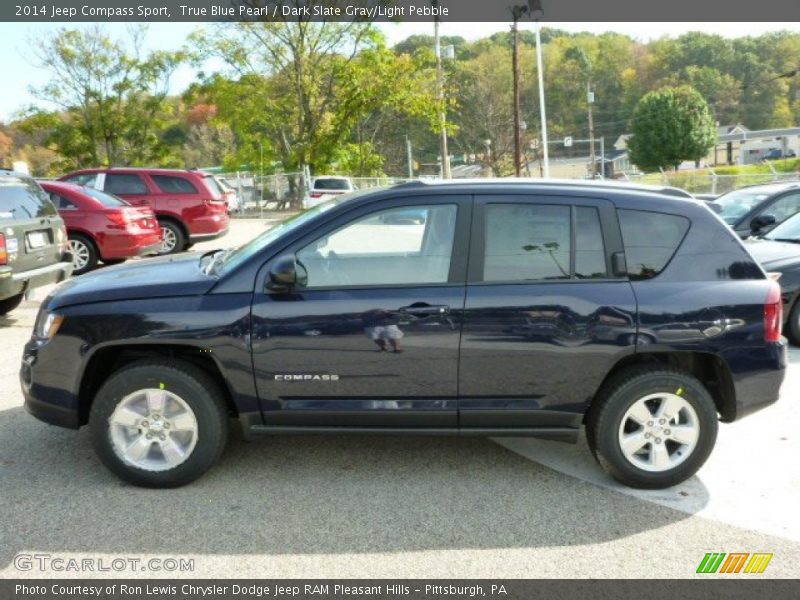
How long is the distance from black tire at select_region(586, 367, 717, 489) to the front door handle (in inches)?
41.1

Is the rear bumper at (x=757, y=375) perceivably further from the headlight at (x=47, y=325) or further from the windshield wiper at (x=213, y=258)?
the headlight at (x=47, y=325)

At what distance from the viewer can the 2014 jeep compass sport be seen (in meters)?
3.96

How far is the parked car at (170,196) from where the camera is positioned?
590 inches

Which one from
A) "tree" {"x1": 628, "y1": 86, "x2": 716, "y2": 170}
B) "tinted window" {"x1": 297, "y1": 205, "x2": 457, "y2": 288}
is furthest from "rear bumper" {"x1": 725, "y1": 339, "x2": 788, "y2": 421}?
"tree" {"x1": 628, "y1": 86, "x2": 716, "y2": 170}

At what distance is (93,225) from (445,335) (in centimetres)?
952

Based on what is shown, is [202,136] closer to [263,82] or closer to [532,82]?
[263,82]

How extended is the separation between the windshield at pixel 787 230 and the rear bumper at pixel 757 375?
464 cm

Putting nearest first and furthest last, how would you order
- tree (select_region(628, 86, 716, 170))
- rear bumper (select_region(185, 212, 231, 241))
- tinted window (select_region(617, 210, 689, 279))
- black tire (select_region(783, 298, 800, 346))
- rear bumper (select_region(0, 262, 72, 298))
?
tinted window (select_region(617, 210, 689, 279))
black tire (select_region(783, 298, 800, 346))
rear bumper (select_region(0, 262, 72, 298))
rear bumper (select_region(185, 212, 231, 241))
tree (select_region(628, 86, 716, 170))

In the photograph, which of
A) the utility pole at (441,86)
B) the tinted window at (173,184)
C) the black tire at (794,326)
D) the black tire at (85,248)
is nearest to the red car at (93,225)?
the black tire at (85,248)

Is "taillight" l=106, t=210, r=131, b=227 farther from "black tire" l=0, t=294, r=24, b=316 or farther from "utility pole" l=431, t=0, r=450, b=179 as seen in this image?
"utility pole" l=431, t=0, r=450, b=179

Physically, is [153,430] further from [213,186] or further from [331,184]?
[331,184]

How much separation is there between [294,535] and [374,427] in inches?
30.4

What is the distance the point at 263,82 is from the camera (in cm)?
3469

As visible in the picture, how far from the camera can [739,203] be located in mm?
11031
